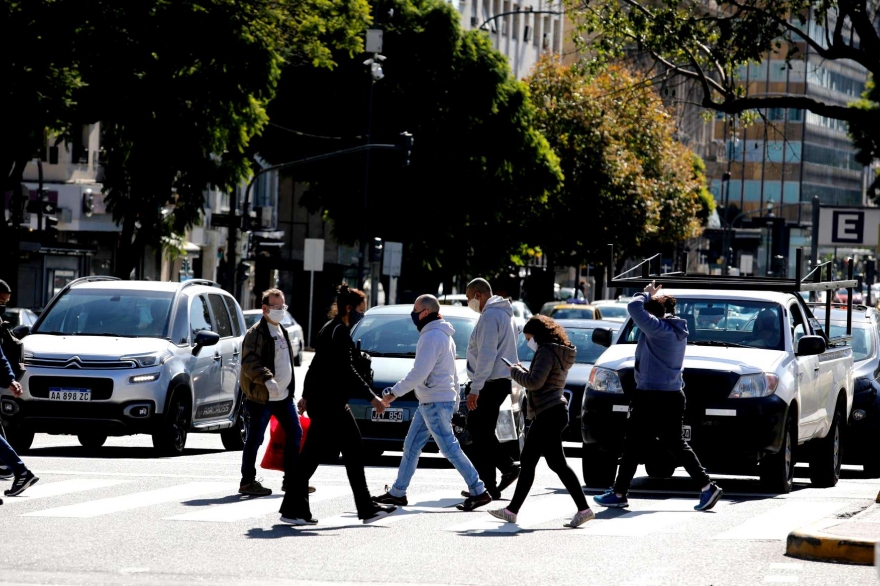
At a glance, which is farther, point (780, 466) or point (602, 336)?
point (602, 336)

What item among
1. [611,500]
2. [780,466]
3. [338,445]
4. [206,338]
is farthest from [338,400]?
[206,338]

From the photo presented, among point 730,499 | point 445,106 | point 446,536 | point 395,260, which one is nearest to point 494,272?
point 445,106

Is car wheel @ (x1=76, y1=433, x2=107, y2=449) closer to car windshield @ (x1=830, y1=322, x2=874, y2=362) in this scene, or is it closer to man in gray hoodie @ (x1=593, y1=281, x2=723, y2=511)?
man in gray hoodie @ (x1=593, y1=281, x2=723, y2=511)

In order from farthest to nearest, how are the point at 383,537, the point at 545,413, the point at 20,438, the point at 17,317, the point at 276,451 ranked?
the point at 17,317
the point at 20,438
the point at 276,451
the point at 545,413
the point at 383,537

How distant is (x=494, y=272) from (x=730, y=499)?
41.9m

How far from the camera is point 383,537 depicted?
12.7 metres

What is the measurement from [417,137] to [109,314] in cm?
3607

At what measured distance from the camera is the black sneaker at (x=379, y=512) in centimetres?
1361

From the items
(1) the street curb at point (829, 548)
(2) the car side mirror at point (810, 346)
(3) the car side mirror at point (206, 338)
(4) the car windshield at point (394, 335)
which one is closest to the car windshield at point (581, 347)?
(4) the car windshield at point (394, 335)

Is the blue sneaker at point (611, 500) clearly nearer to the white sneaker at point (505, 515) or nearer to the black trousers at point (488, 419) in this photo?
the black trousers at point (488, 419)

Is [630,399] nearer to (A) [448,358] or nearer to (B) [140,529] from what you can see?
(A) [448,358]

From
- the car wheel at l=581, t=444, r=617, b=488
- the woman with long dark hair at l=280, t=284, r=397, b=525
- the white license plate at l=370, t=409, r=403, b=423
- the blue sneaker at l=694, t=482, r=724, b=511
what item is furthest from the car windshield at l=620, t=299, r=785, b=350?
the woman with long dark hair at l=280, t=284, r=397, b=525

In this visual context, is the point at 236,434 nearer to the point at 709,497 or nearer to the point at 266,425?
the point at 266,425

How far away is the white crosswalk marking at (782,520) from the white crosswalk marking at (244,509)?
3.36 metres
